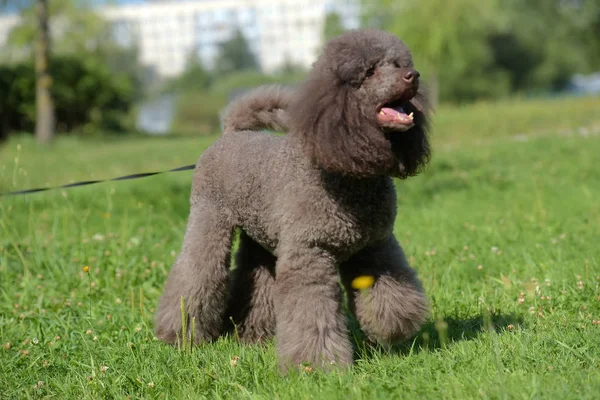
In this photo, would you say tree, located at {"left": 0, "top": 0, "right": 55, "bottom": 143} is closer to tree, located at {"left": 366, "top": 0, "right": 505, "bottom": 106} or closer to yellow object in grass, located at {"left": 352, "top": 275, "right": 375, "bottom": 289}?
tree, located at {"left": 366, "top": 0, "right": 505, "bottom": 106}

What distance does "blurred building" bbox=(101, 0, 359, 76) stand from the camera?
11912 centimetres

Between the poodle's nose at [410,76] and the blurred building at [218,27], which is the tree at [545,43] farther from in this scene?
the blurred building at [218,27]

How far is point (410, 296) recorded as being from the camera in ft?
11.9

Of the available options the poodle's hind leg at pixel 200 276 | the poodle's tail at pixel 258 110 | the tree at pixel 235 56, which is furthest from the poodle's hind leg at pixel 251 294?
the tree at pixel 235 56

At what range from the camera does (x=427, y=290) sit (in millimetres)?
4750

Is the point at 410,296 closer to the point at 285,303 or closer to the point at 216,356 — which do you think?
the point at 285,303

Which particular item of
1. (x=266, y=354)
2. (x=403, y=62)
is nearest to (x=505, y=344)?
(x=266, y=354)

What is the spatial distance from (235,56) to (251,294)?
91.5 m

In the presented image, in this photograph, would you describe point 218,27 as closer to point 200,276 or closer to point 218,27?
point 218,27

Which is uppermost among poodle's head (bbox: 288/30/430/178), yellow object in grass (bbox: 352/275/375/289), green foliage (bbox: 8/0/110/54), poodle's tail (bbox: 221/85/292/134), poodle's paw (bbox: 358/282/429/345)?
poodle's head (bbox: 288/30/430/178)

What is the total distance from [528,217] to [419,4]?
27.8 meters

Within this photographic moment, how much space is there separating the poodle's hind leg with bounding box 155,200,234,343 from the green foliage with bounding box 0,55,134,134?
894 inches

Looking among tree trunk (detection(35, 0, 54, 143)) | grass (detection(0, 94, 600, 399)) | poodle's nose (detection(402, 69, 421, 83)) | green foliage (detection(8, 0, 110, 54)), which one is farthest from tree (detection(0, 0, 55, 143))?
poodle's nose (detection(402, 69, 421, 83))

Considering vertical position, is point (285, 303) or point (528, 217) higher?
point (285, 303)
